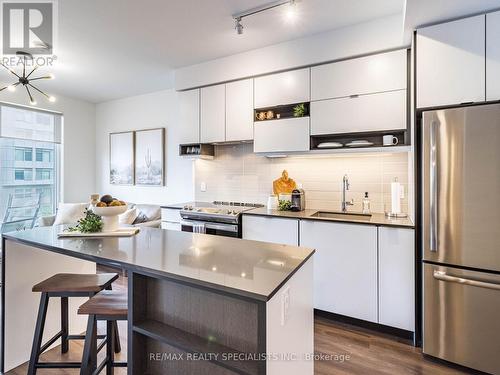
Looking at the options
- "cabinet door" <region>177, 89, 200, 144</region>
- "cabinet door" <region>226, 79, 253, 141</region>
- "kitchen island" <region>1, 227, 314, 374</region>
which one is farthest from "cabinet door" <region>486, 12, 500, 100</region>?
"cabinet door" <region>177, 89, 200, 144</region>

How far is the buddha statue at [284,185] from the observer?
10.7ft

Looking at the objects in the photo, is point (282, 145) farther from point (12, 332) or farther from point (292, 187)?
point (12, 332)

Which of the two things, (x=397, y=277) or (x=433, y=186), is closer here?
(x=433, y=186)

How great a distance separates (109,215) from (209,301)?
1026 mm

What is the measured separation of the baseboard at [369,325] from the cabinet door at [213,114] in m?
2.20

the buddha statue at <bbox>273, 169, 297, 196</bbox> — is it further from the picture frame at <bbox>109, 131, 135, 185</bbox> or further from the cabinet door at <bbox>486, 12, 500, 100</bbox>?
the picture frame at <bbox>109, 131, 135, 185</bbox>

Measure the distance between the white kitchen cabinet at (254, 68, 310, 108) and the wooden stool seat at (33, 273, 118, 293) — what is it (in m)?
2.26

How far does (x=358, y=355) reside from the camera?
2090mm

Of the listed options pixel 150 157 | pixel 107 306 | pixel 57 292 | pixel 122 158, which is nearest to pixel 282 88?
pixel 107 306

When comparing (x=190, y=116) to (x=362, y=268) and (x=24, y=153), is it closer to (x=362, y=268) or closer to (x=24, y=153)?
(x=362, y=268)

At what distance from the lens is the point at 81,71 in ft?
12.3

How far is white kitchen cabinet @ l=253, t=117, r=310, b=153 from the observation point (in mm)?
2869

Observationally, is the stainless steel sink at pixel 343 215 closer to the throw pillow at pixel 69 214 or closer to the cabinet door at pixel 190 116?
the cabinet door at pixel 190 116

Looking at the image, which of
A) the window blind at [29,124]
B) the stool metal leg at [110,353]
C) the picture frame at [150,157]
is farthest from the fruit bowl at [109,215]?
the window blind at [29,124]
